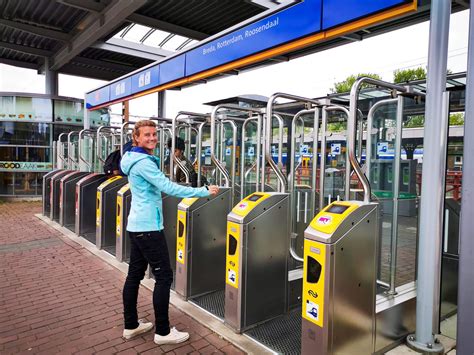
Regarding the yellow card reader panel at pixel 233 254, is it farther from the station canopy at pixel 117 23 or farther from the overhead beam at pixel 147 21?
the overhead beam at pixel 147 21

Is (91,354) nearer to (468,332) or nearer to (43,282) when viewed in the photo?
(43,282)

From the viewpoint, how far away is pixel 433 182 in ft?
9.03

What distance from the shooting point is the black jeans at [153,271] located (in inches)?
111

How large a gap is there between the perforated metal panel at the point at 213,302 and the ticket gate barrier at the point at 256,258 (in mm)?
306

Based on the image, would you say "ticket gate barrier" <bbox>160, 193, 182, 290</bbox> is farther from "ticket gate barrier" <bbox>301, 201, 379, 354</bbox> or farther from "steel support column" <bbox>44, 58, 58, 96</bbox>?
"steel support column" <bbox>44, 58, 58, 96</bbox>

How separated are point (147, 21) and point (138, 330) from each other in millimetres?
7090

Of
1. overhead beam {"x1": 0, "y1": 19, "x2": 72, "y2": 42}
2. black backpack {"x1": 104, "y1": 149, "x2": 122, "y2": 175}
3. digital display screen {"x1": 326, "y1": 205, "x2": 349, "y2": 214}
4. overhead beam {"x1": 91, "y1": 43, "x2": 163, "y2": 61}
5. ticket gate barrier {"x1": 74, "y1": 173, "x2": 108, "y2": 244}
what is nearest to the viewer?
digital display screen {"x1": 326, "y1": 205, "x2": 349, "y2": 214}

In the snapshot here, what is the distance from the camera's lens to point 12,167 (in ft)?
35.8

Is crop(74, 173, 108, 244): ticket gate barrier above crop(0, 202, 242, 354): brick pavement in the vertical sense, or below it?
above

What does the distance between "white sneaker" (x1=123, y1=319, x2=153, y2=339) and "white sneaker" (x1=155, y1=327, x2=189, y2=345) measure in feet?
0.61

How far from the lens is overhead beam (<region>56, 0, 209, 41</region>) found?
7.82m

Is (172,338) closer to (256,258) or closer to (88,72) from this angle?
(256,258)

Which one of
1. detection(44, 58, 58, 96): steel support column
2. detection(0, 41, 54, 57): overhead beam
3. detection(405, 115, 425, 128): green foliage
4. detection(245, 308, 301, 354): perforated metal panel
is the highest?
detection(0, 41, 54, 57): overhead beam

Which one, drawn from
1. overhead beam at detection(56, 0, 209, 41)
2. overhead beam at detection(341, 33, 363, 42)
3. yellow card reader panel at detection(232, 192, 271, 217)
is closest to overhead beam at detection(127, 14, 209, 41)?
overhead beam at detection(56, 0, 209, 41)
